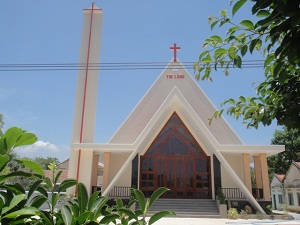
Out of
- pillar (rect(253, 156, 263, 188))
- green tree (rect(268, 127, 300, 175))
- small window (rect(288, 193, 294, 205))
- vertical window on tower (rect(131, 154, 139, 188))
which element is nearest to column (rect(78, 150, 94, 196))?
vertical window on tower (rect(131, 154, 139, 188))

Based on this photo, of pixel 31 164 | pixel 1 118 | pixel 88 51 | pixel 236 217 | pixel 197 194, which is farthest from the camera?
pixel 1 118

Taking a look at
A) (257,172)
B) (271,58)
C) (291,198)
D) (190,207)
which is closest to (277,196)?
(291,198)

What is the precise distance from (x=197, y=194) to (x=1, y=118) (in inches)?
750

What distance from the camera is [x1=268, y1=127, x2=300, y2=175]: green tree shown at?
35125mm

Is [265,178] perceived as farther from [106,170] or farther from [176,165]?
[106,170]

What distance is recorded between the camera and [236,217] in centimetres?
1467

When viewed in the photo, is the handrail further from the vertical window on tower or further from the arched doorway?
the vertical window on tower

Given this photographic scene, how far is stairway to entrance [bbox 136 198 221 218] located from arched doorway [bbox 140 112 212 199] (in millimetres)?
1224

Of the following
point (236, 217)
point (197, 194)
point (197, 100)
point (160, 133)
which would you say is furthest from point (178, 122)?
point (236, 217)

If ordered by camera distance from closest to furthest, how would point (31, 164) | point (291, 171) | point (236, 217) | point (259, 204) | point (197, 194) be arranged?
point (31, 164)
point (236, 217)
point (259, 204)
point (197, 194)
point (291, 171)

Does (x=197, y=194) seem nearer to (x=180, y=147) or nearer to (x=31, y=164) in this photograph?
(x=180, y=147)

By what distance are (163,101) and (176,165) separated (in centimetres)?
467

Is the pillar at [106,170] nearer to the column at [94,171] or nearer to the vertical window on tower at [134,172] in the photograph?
the column at [94,171]

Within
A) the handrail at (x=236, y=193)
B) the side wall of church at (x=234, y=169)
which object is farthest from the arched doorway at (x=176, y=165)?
the side wall of church at (x=234, y=169)
